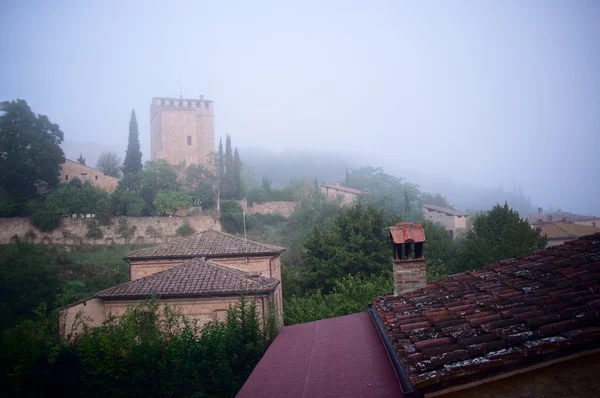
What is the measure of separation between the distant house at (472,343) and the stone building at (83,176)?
4051 cm

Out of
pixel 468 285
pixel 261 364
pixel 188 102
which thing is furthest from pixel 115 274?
pixel 188 102

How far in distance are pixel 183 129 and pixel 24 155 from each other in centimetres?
2736

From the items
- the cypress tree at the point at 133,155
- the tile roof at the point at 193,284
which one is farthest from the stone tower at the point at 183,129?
the tile roof at the point at 193,284

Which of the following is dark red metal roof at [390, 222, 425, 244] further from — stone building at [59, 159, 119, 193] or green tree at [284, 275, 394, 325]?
stone building at [59, 159, 119, 193]

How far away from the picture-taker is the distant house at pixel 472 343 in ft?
10.1

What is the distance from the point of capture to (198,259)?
1472 cm

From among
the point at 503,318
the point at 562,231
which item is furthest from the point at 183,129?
the point at 503,318

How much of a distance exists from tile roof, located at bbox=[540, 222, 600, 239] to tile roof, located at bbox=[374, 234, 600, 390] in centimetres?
3063

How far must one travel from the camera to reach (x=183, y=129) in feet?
195

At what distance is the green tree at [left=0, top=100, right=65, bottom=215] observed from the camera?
32.6 metres

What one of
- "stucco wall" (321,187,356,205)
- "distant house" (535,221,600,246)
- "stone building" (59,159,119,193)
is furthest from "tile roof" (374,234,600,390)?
"stucco wall" (321,187,356,205)

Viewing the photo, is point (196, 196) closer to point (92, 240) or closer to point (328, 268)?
point (92, 240)

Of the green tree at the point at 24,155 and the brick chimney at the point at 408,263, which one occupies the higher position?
the green tree at the point at 24,155

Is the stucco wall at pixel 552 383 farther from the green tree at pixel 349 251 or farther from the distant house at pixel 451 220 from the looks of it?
the distant house at pixel 451 220
